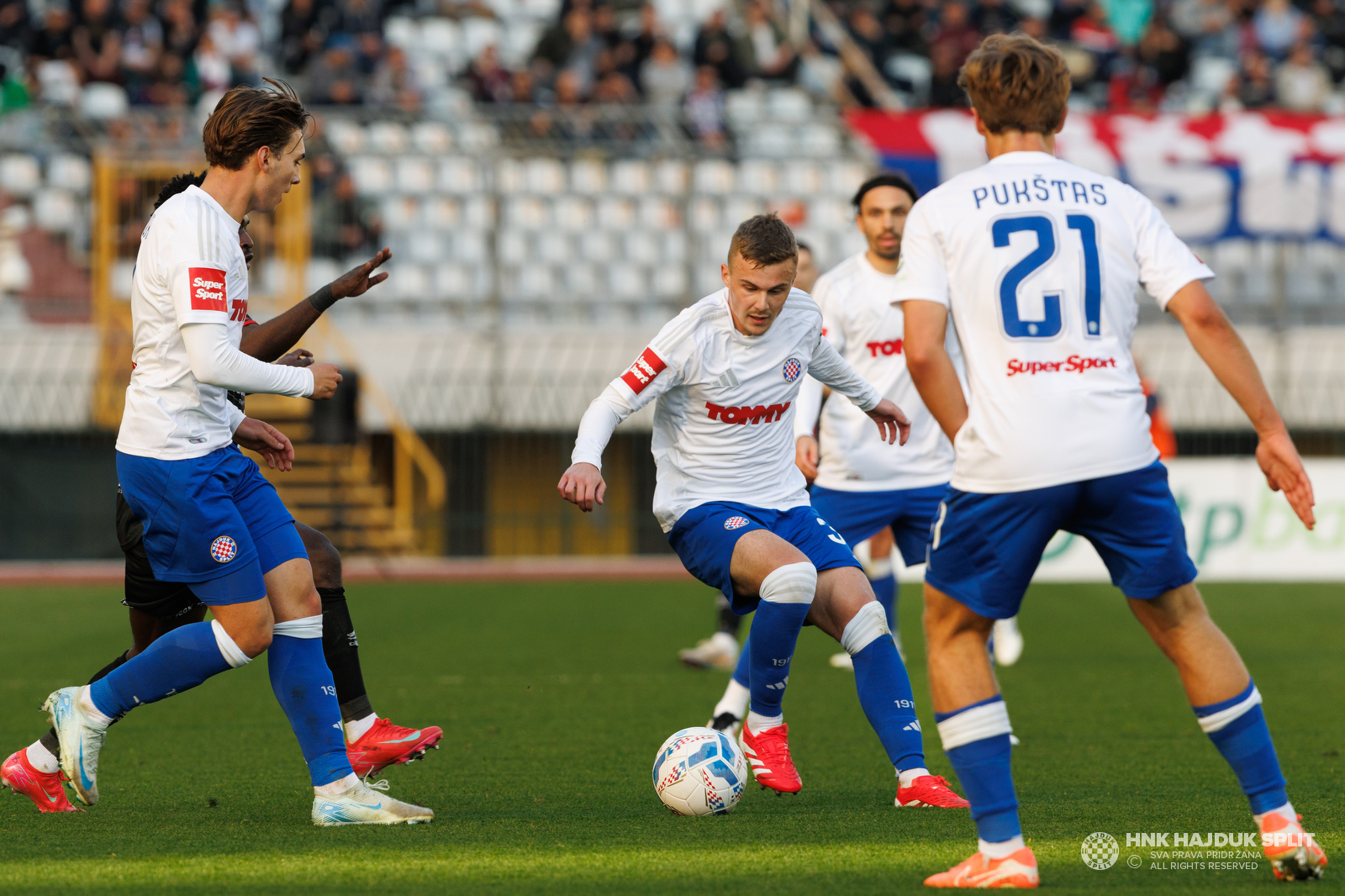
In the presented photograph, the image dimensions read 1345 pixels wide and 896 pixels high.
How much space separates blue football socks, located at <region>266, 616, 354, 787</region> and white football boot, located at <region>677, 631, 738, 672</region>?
4220 mm

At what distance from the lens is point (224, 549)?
4305 mm

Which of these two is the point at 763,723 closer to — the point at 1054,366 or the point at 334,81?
the point at 1054,366

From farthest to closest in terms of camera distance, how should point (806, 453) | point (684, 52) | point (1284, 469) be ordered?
point (684, 52) → point (806, 453) → point (1284, 469)

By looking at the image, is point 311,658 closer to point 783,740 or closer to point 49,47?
point 783,740

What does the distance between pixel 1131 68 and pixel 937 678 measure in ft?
60.2

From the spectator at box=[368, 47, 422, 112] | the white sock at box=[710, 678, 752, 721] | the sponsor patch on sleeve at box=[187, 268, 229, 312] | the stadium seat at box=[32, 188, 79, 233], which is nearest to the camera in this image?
the sponsor patch on sleeve at box=[187, 268, 229, 312]

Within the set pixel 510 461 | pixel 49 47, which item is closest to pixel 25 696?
pixel 510 461

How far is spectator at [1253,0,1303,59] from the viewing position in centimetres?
2064

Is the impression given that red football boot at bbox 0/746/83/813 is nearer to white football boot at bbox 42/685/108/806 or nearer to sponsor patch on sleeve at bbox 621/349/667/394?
white football boot at bbox 42/685/108/806

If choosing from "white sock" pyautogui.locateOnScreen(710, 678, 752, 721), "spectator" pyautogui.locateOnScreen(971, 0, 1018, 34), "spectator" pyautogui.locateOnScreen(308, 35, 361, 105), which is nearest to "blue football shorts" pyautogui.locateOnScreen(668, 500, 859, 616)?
"white sock" pyautogui.locateOnScreen(710, 678, 752, 721)

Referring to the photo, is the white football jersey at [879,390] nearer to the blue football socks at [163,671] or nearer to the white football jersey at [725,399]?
the white football jersey at [725,399]

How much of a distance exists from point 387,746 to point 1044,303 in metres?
2.55

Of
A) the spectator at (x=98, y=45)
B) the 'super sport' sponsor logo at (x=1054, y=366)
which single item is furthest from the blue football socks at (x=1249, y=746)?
the spectator at (x=98, y=45)

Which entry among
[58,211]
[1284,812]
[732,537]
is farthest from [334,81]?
[1284,812]
